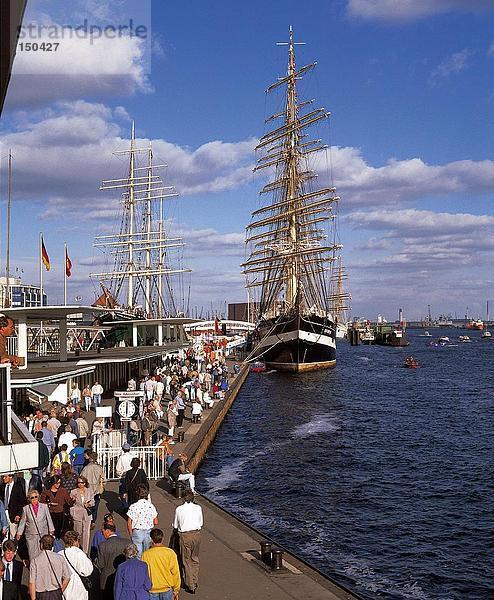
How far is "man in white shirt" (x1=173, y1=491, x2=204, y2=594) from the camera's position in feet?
33.7

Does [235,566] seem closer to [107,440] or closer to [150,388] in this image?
[107,440]

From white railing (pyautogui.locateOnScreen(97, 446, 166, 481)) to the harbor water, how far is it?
9.65 feet

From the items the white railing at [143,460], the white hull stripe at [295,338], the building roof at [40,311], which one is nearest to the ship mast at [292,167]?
the white hull stripe at [295,338]

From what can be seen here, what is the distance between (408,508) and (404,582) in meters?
5.89

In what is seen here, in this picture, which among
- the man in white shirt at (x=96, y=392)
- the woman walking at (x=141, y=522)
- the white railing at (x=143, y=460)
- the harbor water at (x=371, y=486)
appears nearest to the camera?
the woman walking at (x=141, y=522)

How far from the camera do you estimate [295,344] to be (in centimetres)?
6950

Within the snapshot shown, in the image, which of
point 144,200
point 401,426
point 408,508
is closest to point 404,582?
point 408,508

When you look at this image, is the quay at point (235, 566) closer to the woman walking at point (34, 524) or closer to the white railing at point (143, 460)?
the white railing at point (143, 460)

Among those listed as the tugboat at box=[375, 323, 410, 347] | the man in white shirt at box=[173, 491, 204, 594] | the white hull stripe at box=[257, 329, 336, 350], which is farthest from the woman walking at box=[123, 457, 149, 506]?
the tugboat at box=[375, 323, 410, 347]

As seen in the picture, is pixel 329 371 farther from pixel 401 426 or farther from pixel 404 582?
pixel 404 582

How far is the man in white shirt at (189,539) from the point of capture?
10258 millimetres

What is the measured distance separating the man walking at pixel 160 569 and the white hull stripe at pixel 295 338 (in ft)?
199

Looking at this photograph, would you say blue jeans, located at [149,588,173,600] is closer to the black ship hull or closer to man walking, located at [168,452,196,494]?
man walking, located at [168,452,196,494]

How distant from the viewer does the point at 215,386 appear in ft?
130
